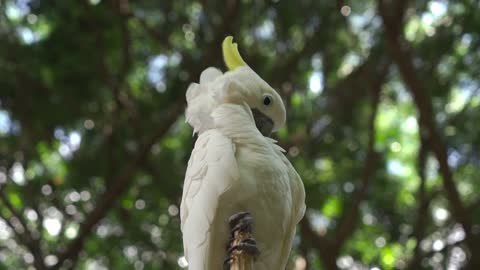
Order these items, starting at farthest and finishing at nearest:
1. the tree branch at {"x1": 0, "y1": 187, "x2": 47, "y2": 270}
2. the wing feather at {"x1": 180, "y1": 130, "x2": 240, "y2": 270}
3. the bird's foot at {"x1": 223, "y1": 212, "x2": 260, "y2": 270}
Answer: the tree branch at {"x1": 0, "y1": 187, "x2": 47, "y2": 270}, the wing feather at {"x1": 180, "y1": 130, "x2": 240, "y2": 270}, the bird's foot at {"x1": 223, "y1": 212, "x2": 260, "y2": 270}

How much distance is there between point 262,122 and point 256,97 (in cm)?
9

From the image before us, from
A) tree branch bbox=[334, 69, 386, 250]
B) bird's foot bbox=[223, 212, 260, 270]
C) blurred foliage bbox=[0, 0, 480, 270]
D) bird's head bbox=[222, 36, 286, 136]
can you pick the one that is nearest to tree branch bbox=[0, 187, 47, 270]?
blurred foliage bbox=[0, 0, 480, 270]

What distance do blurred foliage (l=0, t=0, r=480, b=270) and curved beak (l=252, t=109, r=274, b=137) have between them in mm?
2248

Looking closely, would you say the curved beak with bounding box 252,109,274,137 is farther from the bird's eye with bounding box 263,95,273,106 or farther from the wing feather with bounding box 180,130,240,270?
the wing feather with bounding box 180,130,240,270

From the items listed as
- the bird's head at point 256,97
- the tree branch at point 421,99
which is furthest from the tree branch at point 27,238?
the bird's head at point 256,97

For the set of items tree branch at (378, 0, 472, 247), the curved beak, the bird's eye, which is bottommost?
tree branch at (378, 0, 472, 247)

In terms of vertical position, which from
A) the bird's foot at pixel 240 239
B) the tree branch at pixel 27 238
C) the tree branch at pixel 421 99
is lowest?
the tree branch at pixel 27 238

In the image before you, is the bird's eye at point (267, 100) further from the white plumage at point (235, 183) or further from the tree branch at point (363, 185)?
Answer: the tree branch at point (363, 185)

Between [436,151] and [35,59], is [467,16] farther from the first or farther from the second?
[35,59]

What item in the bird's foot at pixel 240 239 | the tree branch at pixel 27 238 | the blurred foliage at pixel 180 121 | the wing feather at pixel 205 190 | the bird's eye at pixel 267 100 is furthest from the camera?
the blurred foliage at pixel 180 121

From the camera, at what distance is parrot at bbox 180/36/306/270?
1.87 m

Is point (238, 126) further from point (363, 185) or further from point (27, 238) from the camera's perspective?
point (27, 238)

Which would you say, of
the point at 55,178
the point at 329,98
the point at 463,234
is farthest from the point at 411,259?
the point at 55,178

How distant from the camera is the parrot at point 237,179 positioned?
6.13 feet
